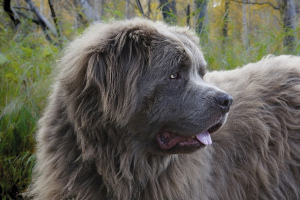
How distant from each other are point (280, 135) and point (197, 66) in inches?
44.8

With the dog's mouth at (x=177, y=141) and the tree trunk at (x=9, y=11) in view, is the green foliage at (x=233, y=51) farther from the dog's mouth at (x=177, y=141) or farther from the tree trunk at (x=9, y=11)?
the tree trunk at (x=9, y=11)

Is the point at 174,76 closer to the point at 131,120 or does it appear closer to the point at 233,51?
the point at 131,120

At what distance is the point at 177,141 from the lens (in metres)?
2.86

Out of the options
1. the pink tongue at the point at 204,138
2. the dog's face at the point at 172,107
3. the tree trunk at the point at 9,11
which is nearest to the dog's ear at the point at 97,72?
the dog's face at the point at 172,107

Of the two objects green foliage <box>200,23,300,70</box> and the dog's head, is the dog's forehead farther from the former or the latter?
green foliage <box>200,23,300,70</box>

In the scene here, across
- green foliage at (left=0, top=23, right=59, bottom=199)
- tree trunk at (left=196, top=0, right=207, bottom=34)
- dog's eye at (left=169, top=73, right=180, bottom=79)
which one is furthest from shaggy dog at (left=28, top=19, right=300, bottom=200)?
tree trunk at (left=196, top=0, right=207, bottom=34)

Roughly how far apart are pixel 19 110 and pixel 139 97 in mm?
1999

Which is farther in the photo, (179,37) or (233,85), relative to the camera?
(233,85)

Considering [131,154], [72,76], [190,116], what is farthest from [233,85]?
Result: [72,76]

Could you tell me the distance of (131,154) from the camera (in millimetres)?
2863

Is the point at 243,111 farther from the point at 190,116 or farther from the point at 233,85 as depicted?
the point at 190,116

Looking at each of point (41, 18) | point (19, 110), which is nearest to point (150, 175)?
point (19, 110)

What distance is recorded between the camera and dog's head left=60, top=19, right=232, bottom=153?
2.77 meters

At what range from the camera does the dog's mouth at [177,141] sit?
2844mm
